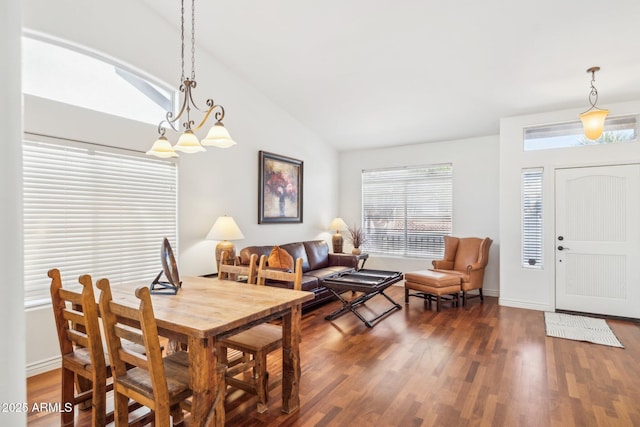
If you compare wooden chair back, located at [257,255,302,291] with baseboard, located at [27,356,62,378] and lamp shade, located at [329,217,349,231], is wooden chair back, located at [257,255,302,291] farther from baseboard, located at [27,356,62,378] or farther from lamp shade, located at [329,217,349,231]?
lamp shade, located at [329,217,349,231]

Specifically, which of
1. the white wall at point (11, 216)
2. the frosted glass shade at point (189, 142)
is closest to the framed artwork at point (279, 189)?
the frosted glass shade at point (189, 142)

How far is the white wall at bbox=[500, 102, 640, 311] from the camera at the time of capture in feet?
14.6

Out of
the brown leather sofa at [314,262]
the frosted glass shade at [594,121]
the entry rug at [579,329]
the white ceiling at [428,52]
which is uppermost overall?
the white ceiling at [428,52]

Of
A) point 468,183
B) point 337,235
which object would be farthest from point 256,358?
point 468,183

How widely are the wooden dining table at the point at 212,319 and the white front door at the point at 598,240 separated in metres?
4.08

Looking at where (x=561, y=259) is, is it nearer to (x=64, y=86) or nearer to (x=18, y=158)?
(x=18, y=158)

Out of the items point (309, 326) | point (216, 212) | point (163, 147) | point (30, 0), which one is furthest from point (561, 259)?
point (30, 0)

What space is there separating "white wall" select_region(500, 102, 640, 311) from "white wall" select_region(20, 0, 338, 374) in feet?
10.2

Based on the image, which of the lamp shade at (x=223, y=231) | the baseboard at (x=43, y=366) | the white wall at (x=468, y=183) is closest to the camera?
the baseboard at (x=43, y=366)

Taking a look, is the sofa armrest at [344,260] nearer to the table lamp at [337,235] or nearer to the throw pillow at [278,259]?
the table lamp at [337,235]

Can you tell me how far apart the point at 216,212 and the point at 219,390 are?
2960 millimetres

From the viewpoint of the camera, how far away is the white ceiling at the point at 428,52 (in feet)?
10.1

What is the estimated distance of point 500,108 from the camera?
182 inches

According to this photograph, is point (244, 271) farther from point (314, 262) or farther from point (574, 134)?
point (574, 134)
